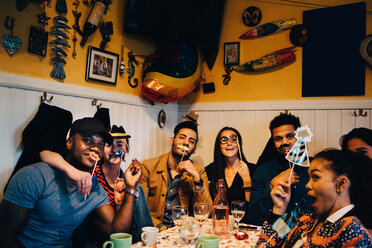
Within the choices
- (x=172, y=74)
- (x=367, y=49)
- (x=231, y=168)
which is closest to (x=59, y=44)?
(x=172, y=74)

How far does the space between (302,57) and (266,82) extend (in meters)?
0.44

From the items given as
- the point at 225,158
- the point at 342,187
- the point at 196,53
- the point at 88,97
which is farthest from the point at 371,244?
the point at 196,53

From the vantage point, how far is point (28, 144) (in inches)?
77.5

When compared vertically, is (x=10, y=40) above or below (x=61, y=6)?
below

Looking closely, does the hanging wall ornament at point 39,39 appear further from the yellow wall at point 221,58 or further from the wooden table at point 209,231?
the wooden table at point 209,231

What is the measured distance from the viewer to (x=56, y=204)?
1660 mm

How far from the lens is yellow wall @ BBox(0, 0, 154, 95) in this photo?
77.6 inches

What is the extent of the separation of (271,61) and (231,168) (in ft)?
4.02

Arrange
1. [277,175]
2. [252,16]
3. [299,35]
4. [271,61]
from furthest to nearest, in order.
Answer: [252,16] < [271,61] < [299,35] < [277,175]

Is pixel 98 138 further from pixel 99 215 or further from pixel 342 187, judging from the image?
pixel 342 187

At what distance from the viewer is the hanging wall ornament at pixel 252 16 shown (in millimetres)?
3291

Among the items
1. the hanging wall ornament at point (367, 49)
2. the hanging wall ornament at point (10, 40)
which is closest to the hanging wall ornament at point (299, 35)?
the hanging wall ornament at point (367, 49)

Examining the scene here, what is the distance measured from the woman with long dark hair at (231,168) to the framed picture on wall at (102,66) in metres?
1.17

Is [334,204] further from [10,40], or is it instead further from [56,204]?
[10,40]
